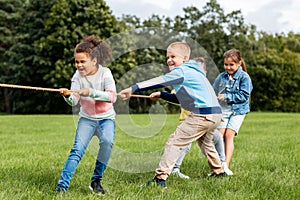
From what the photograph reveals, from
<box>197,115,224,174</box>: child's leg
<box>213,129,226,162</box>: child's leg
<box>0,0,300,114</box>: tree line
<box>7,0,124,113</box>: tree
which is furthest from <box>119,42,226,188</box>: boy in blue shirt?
<box>7,0,124,113</box>: tree

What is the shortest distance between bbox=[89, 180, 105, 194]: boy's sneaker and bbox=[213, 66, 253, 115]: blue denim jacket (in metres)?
2.03

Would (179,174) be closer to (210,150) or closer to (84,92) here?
(210,150)

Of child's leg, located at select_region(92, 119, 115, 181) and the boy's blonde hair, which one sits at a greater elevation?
the boy's blonde hair

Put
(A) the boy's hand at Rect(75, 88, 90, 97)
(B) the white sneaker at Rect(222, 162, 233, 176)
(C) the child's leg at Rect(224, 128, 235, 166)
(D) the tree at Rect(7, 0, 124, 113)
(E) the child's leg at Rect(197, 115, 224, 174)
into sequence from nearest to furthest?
(A) the boy's hand at Rect(75, 88, 90, 97)
(E) the child's leg at Rect(197, 115, 224, 174)
(B) the white sneaker at Rect(222, 162, 233, 176)
(C) the child's leg at Rect(224, 128, 235, 166)
(D) the tree at Rect(7, 0, 124, 113)

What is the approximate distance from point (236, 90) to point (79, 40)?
83.2ft

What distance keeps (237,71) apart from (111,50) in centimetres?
190

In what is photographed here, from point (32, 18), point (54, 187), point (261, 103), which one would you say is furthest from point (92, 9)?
point (54, 187)

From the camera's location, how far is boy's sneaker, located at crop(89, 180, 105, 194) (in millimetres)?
4201

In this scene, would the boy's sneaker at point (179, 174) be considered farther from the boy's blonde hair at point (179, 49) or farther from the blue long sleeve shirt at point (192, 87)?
the boy's blonde hair at point (179, 49)

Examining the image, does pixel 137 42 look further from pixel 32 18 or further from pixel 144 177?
pixel 32 18

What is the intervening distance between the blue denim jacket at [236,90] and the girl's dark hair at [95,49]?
1790 millimetres

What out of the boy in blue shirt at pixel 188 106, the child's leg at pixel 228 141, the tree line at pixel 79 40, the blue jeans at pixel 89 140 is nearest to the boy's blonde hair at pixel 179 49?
the boy in blue shirt at pixel 188 106

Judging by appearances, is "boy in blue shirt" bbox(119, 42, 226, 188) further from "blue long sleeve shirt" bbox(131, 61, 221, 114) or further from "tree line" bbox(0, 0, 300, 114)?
"tree line" bbox(0, 0, 300, 114)

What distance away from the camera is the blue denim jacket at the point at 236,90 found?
5.49 metres
